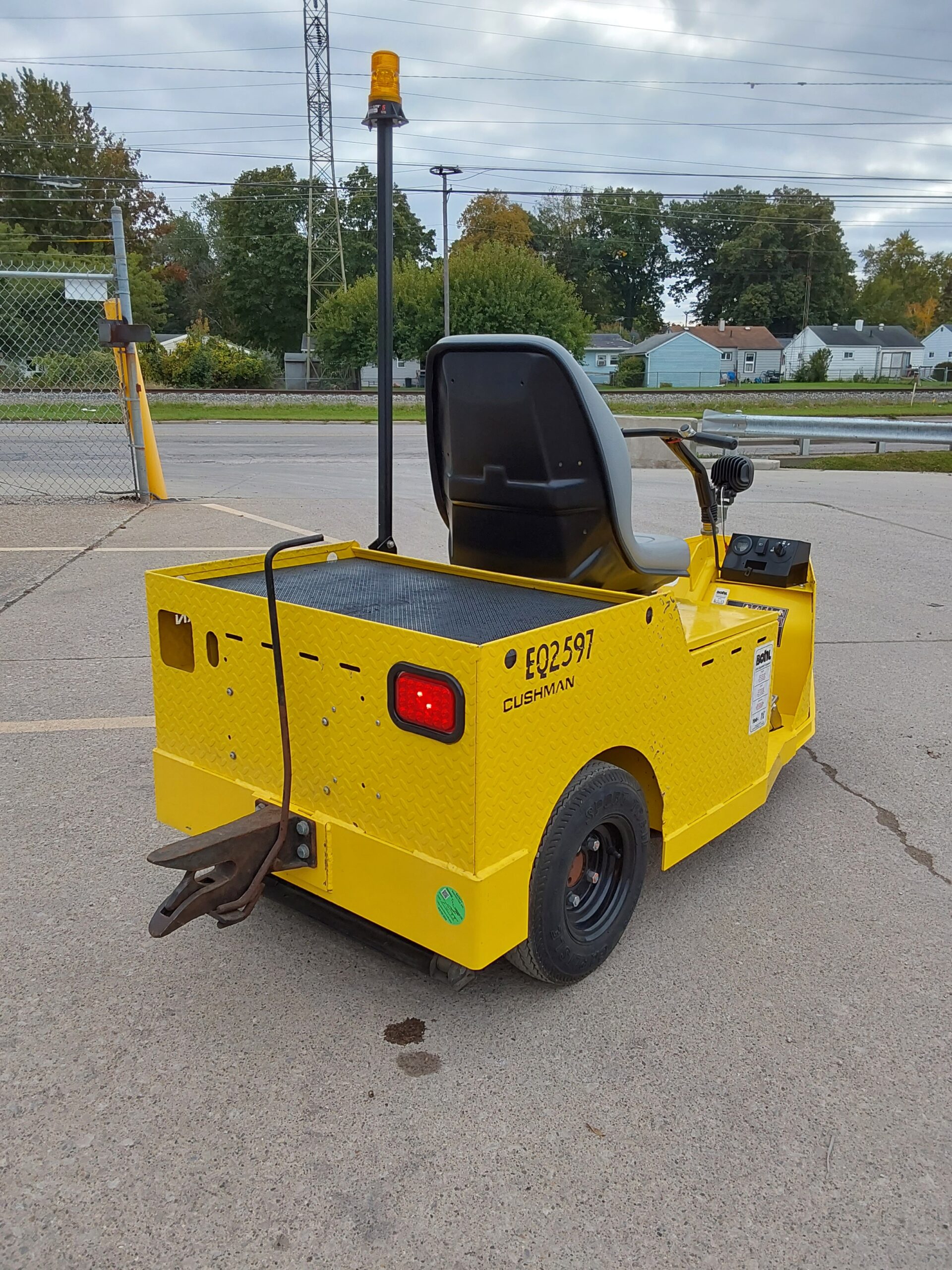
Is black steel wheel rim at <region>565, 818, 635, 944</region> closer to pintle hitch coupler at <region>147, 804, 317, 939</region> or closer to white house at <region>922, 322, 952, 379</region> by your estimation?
pintle hitch coupler at <region>147, 804, 317, 939</region>

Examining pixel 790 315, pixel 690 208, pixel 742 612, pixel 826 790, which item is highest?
pixel 690 208

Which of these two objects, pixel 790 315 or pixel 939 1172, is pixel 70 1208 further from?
pixel 790 315

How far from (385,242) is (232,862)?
6.54 feet

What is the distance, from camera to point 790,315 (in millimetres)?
86750

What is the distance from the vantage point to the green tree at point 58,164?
59.2 meters

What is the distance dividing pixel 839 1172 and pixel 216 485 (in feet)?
39.3

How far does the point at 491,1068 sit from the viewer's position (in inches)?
92.9

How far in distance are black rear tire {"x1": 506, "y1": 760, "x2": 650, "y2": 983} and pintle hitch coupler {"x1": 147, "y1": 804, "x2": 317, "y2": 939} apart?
0.61 meters

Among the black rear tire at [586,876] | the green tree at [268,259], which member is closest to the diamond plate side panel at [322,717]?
the black rear tire at [586,876]

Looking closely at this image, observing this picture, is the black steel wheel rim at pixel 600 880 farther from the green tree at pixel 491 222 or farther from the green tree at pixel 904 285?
the green tree at pixel 904 285

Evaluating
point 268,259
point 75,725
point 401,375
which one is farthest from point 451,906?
point 268,259

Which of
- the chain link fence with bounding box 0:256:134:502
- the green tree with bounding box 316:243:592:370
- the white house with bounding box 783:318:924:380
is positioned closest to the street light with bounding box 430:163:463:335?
the green tree with bounding box 316:243:592:370

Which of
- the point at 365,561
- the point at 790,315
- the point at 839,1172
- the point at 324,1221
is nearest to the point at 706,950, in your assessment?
the point at 839,1172

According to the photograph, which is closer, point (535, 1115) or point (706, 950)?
point (535, 1115)
